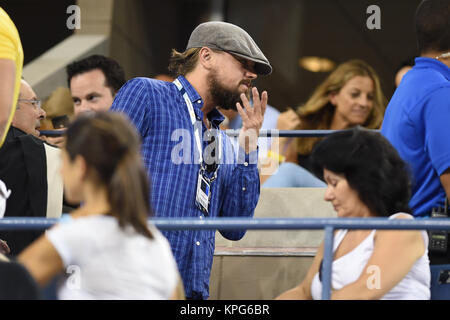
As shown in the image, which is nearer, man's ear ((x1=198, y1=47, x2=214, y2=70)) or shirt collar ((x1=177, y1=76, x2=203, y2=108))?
shirt collar ((x1=177, y1=76, x2=203, y2=108))

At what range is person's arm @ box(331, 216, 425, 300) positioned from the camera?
3.54 metres

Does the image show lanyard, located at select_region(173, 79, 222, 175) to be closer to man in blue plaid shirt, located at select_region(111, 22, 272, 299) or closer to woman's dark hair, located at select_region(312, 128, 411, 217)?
man in blue plaid shirt, located at select_region(111, 22, 272, 299)

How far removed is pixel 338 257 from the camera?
377 centimetres

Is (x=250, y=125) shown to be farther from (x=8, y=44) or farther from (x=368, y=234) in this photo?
(x=8, y=44)

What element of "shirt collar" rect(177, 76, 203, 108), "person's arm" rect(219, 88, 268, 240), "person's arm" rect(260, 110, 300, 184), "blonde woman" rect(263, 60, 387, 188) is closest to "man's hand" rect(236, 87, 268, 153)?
"person's arm" rect(219, 88, 268, 240)

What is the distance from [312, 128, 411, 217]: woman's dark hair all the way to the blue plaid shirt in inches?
27.0

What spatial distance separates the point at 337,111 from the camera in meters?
6.48

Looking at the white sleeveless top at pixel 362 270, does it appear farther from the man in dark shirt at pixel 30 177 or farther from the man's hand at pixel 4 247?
the man in dark shirt at pixel 30 177

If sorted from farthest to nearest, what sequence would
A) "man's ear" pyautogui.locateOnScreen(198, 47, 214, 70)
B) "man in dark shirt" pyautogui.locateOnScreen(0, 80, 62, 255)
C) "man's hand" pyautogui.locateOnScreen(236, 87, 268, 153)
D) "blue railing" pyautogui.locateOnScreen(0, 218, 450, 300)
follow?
"man in dark shirt" pyautogui.locateOnScreen(0, 80, 62, 255) < "man's ear" pyautogui.locateOnScreen(198, 47, 214, 70) < "man's hand" pyautogui.locateOnScreen(236, 87, 268, 153) < "blue railing" pyautogui.locateOnScreen(0, 218, 450, 300)

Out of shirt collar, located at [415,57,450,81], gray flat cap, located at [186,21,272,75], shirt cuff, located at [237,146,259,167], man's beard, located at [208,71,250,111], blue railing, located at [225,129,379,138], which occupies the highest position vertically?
gray flat cap, located at [186,21,272,75]

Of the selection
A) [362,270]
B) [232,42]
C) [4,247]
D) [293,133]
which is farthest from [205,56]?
[362,270]

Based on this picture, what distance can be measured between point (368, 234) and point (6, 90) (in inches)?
63.2

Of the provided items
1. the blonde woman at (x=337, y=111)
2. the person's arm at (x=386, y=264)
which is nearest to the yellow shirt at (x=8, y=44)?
the person's arm at (x=386, y=264)

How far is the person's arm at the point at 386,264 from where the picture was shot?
3545 millimetres
